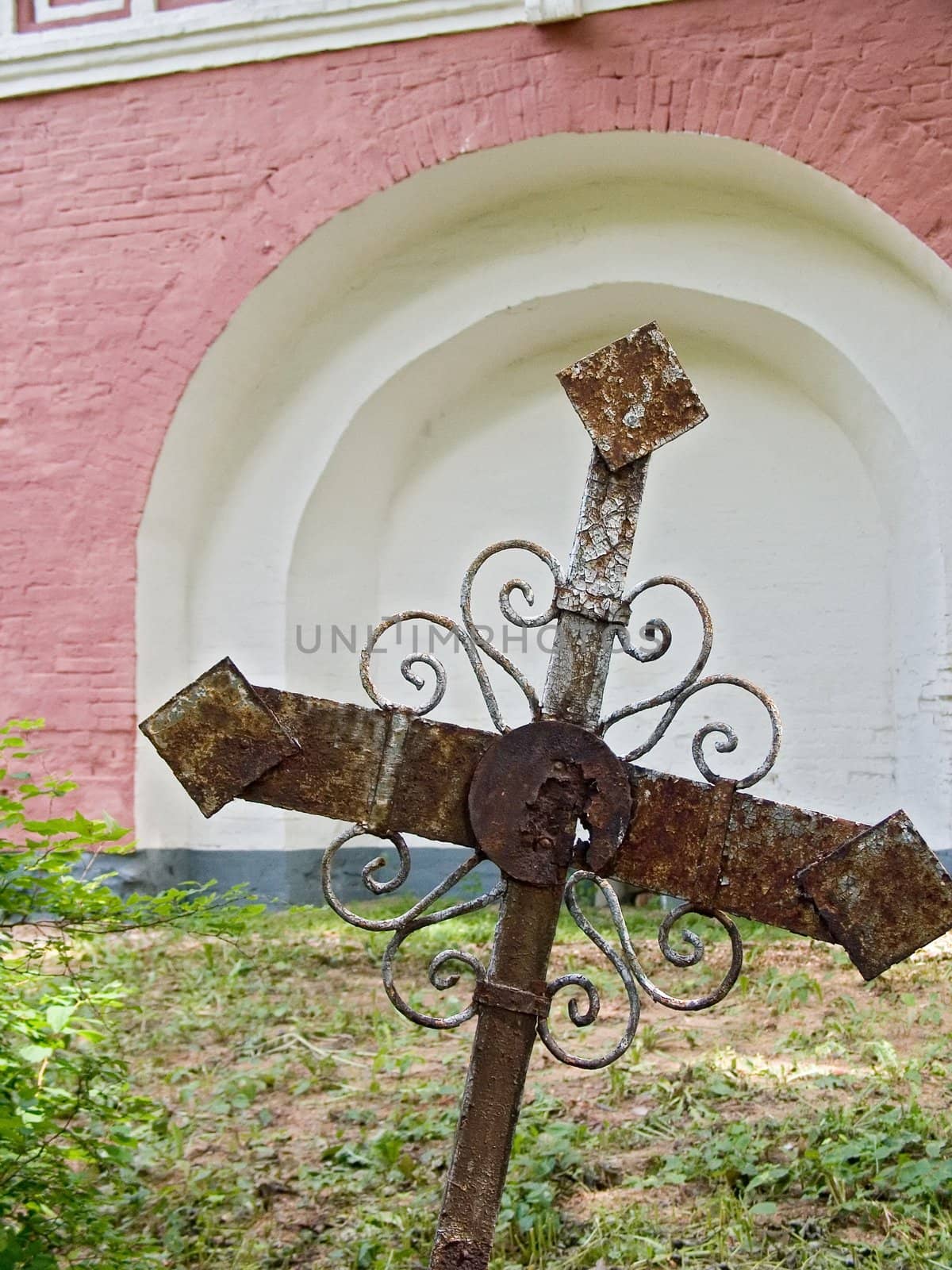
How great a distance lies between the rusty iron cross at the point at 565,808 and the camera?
65.7 inches

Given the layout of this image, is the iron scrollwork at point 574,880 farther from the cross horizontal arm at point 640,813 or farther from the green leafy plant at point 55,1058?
the green leafy plant at point 55,1058

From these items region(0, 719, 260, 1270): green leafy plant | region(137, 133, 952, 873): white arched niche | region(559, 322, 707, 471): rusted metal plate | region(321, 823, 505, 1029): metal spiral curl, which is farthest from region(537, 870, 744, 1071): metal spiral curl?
region(137, 133, 952, 873): white arched niche

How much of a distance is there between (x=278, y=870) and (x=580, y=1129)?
3611mm

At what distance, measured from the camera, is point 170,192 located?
6133 mm

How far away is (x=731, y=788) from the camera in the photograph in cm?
172

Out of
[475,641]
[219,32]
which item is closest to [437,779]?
[475,641]

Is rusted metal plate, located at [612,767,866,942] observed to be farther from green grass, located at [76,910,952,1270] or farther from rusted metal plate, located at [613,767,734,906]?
green grass, located at [76,910,952,1270]

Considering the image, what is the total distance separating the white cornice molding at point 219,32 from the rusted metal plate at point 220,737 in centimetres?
479

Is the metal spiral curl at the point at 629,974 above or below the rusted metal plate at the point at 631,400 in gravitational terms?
below

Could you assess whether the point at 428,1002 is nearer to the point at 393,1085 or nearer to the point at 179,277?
the point at 393,1085

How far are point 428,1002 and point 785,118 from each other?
408cm

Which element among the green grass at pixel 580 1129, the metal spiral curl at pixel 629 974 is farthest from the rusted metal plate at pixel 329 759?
the green grass at pixel 580 1129

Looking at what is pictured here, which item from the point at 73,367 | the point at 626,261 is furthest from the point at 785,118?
the point at 73,367

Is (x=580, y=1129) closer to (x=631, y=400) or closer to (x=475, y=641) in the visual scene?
(x=475, y=641)
